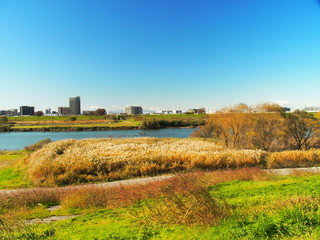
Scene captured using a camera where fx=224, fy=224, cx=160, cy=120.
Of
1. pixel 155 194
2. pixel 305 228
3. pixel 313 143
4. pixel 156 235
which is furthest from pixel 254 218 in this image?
pixel 313 143

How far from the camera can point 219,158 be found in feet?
61.4

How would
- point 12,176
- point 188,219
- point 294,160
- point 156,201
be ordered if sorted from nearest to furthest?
1. point 188,219
2. point 156,201
3. point 12,176
4. point 294,160

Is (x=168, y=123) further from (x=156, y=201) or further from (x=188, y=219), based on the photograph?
(x=188, y=219)

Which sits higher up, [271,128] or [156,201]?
[271,128]

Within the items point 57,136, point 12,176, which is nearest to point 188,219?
point 12,176

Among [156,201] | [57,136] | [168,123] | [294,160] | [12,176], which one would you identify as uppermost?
[156,201]

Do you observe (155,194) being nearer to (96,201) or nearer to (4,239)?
(96,201)

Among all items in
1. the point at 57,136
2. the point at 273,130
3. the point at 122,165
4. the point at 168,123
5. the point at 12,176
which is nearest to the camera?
the point at 12,176

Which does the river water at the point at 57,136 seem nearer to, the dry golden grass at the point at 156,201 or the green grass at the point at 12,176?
the green grass at the point at 12,176

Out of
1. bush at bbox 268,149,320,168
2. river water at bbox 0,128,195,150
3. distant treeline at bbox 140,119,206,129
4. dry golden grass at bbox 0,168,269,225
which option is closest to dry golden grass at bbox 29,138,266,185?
bush at bbox 268,149,320,168

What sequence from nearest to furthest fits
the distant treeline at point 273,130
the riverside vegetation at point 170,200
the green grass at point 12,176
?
the riverside vegetation at point 170,200, the green grass at point 12,176, the distant treeline at point 273,130

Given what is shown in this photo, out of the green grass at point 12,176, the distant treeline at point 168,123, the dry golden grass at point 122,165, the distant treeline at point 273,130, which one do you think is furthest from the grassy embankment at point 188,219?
the distant treeline at point 168,123

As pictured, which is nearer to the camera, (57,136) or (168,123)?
(57,136)

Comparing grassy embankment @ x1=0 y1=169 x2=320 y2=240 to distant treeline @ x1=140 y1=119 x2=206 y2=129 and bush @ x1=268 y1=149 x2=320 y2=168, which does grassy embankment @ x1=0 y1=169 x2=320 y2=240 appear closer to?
bush @ x1=268 y1=149 x2=320 y2=168
